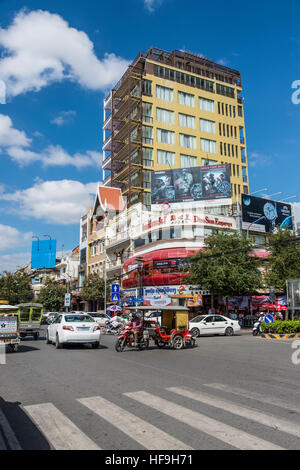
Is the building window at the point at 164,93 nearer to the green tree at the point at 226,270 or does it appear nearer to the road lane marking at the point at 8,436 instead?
the green tree at the point at 226,270

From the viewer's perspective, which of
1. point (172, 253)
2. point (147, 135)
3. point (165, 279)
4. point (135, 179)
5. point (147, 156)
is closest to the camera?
point (165, 279)

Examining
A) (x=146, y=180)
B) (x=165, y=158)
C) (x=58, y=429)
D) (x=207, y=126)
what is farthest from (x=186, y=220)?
(x=58, y=429)

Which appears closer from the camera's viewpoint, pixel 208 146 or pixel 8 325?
pixel 8 325

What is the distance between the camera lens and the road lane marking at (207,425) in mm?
4609

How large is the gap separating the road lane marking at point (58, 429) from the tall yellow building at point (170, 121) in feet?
146

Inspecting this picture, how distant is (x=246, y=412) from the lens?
6.12 meters

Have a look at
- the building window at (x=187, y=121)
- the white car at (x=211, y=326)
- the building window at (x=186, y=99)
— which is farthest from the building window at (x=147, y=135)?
the white car at (x=211, y=326)

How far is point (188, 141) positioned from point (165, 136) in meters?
3.82

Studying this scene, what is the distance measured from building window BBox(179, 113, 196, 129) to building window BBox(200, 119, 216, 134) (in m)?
1.52

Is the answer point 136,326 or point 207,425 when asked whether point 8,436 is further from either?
point 136,326

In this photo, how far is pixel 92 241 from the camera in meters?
58.1

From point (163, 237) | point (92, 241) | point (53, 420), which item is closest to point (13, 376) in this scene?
point (53, 420)
